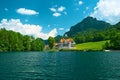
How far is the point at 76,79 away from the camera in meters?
47.9

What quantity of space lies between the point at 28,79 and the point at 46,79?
10.7 ft

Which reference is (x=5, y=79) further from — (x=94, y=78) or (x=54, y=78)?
(x=94, y=78)

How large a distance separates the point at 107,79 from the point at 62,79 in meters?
8.20

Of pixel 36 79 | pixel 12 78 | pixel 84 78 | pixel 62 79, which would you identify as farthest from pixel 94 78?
pixel 12 78

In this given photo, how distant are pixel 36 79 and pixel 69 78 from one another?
6.08m

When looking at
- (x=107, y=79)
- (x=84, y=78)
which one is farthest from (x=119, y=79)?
(x=84, y=78)

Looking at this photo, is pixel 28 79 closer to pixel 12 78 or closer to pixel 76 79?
pixel 12 78

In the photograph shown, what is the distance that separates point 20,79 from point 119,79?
18.0m

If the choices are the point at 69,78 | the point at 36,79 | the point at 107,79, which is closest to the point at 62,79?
the point at 69,78

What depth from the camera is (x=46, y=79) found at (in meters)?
48.9

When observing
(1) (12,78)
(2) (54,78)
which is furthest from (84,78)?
(1) (12,78)

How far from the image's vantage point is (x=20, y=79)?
48.7 meters

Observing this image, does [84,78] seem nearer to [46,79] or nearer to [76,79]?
[76,79]

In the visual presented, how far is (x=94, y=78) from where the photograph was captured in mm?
49156
